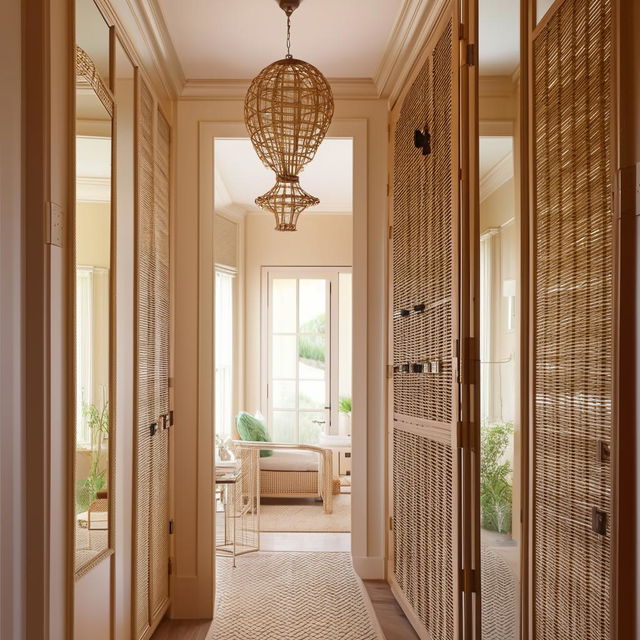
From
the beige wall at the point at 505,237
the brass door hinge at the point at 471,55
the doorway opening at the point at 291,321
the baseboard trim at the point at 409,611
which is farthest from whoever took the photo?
the doorway opening at the point at 291,321

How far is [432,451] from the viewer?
2959mm

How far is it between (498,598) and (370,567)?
74.2 inches

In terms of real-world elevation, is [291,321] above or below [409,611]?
above

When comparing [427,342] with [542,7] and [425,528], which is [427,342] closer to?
[425,528]

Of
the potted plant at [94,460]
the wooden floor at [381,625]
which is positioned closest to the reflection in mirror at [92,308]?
the potted plant at [94,460]

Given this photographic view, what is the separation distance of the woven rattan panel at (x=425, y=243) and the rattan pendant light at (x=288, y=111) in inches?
19.3

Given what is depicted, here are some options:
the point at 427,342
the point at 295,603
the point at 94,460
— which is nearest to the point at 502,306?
the point at 427,342

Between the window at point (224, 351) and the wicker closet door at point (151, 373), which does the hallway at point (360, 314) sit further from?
the window at point (224, 351)

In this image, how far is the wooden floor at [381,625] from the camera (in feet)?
10.9

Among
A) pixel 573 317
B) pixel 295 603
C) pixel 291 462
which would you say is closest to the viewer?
pixel 573 317

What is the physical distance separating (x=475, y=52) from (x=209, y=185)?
6.04ft

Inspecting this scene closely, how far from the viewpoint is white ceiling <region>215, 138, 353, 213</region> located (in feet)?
17.3

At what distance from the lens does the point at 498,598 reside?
7.47 feet

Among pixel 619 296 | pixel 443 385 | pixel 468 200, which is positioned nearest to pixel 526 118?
pixel 468 200
